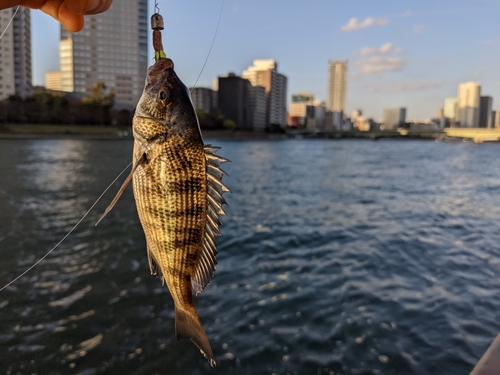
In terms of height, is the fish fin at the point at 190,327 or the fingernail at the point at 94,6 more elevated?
the fingernail at the point at 94,6

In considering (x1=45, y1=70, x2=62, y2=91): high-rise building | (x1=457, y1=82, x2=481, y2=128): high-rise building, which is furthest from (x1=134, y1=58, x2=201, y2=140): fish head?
(x1=457, y1=82, x2=481, y2=128): high-rise building

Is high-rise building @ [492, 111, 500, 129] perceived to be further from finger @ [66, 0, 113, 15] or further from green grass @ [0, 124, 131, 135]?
finger @ [66, 0, 113, 15]

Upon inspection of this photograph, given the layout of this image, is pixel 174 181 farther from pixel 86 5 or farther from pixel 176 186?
pixel 86 5

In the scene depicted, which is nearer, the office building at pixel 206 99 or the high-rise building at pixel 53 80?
the high-rise building at pixel 53 80

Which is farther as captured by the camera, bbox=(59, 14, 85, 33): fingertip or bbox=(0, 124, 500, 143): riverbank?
bbox=(0, 124, 500, 143): riverbank

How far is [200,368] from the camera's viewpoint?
5.74 meters

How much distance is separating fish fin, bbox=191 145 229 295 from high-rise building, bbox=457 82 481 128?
194 m

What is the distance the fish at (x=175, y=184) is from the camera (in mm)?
1980

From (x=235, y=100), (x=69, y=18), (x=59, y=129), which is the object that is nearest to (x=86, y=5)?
(x=69, y=18)

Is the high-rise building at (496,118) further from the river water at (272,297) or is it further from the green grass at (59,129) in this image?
the river water at (272,297)

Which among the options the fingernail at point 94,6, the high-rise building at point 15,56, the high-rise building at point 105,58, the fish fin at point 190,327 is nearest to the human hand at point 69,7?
the fingernail at point 94,6

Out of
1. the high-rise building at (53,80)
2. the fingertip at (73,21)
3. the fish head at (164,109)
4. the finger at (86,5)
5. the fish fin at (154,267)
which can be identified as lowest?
the fish fin at (154,267)

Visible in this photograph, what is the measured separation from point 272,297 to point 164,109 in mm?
6755

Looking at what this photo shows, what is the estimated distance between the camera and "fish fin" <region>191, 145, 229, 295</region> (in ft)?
7.04
